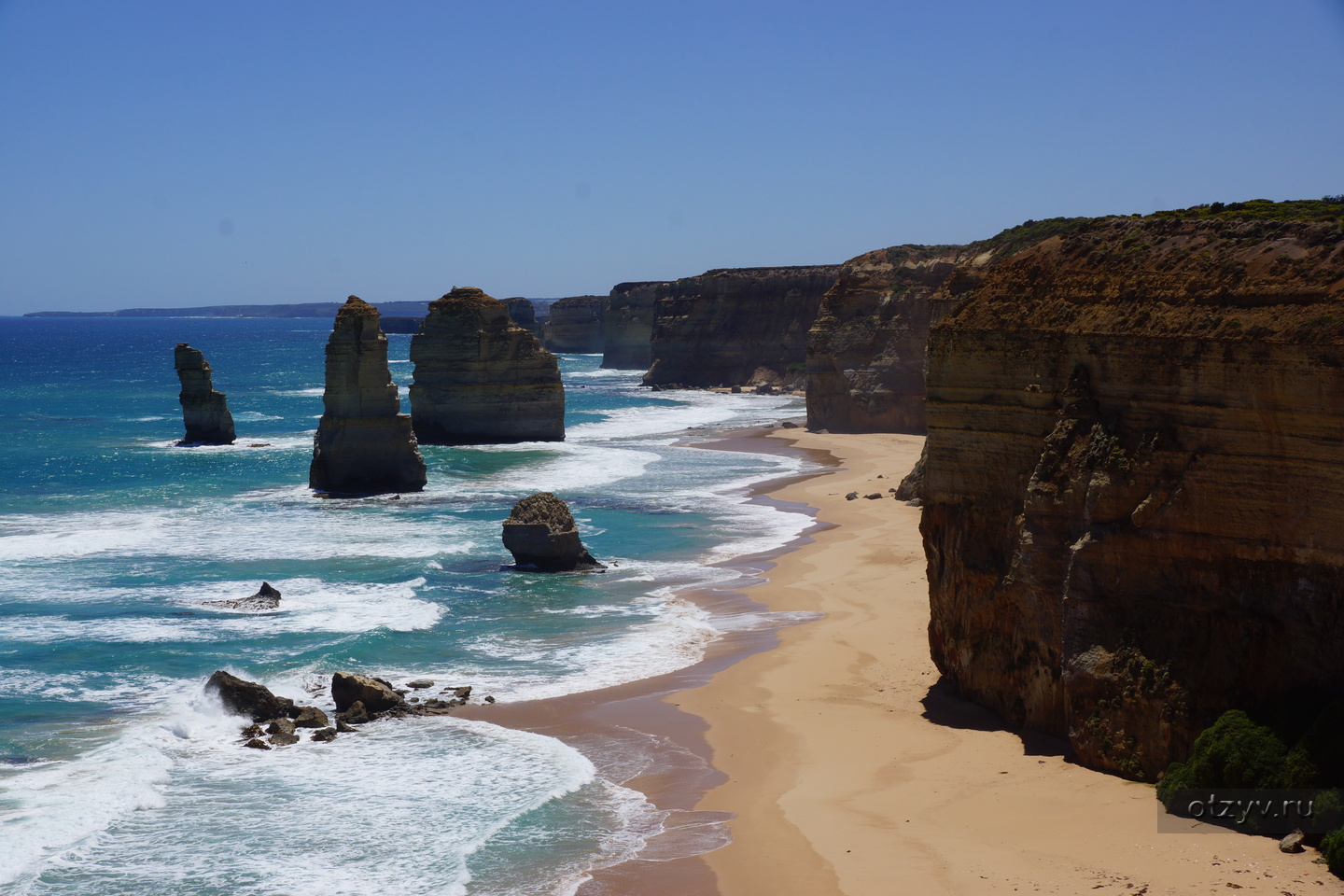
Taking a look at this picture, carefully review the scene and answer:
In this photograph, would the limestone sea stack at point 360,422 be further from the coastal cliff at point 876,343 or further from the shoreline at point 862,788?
the coastal cliff at point 876,343

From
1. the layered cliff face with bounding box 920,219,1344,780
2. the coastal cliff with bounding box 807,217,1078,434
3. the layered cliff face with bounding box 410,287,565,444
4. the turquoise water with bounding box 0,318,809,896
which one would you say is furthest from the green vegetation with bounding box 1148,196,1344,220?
the layered cliff face with bounding box 410,287,565,444

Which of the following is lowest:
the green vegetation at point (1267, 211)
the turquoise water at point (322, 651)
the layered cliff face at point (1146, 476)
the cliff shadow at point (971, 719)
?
the turquoise water at point (322, 651)

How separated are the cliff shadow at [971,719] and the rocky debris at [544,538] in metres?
12.4

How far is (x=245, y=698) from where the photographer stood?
58.1 feet

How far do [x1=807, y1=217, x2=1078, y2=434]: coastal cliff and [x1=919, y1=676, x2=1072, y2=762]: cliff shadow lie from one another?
37.7m

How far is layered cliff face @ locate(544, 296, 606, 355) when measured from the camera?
160500mm

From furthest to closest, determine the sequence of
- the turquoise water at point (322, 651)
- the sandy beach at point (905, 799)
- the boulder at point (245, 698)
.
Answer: the boulder at point (245, 698), the turquoise water at point (322, 651), the sandy beach at point (905, 799)

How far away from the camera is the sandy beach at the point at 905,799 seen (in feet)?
36.4

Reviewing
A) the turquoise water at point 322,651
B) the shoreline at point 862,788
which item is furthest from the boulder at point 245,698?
the shoreline at point 862,788

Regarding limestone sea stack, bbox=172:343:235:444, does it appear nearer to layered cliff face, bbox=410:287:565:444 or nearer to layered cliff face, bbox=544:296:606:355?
layered cliff face, bbox=410:287:565:444

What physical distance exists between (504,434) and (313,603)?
3168 centimetres

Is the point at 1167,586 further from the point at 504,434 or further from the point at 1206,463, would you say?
the point at 504,434

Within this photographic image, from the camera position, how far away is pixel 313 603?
25.5 meters

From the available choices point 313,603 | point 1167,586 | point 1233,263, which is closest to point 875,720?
point 1167,586
